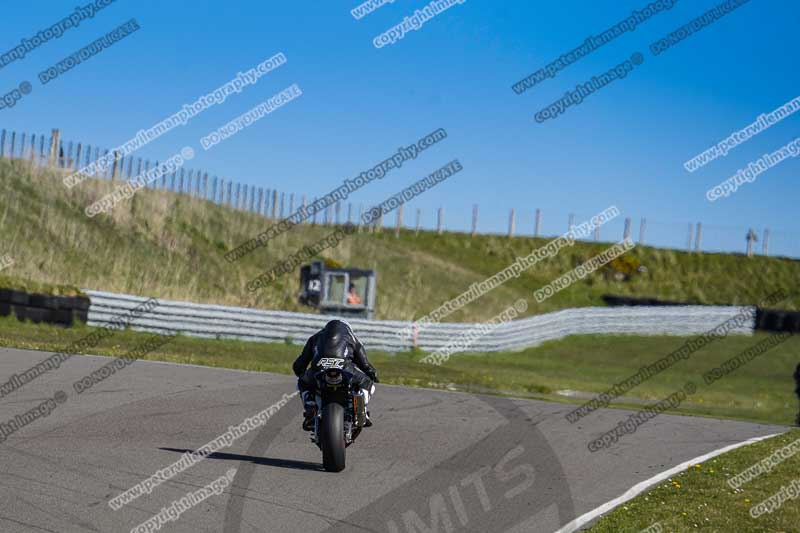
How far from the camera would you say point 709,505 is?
8312 mm

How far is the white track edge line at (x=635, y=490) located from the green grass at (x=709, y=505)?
94 mm

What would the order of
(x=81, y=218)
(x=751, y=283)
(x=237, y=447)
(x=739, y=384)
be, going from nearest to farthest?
(x=237, y=447) → (x=739, y=384) → (x=81, y=218) → (x=751, y=283)

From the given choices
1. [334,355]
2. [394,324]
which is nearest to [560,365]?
[394,324]

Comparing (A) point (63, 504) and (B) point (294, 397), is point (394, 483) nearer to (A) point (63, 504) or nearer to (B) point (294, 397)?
(A) point (63, 504)

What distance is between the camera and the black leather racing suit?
8.51 metres

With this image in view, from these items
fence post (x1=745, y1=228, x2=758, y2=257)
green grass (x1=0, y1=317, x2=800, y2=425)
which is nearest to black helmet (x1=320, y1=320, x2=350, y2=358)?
green grass (x1=0, y1=317, x2=800, y2=425)

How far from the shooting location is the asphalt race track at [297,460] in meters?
6.70

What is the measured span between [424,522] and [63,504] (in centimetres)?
242

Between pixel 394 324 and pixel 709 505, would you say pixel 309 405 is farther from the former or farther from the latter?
pixel 394 324

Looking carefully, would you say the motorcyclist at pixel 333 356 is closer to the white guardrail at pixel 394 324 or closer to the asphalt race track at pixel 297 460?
the asphalt race track at pixel 297 460

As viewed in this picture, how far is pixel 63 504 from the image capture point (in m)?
6.44

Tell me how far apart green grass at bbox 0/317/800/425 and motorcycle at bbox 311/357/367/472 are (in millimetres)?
9216

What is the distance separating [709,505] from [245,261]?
3074cm

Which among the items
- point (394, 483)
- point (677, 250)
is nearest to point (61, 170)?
point (394, 483)
